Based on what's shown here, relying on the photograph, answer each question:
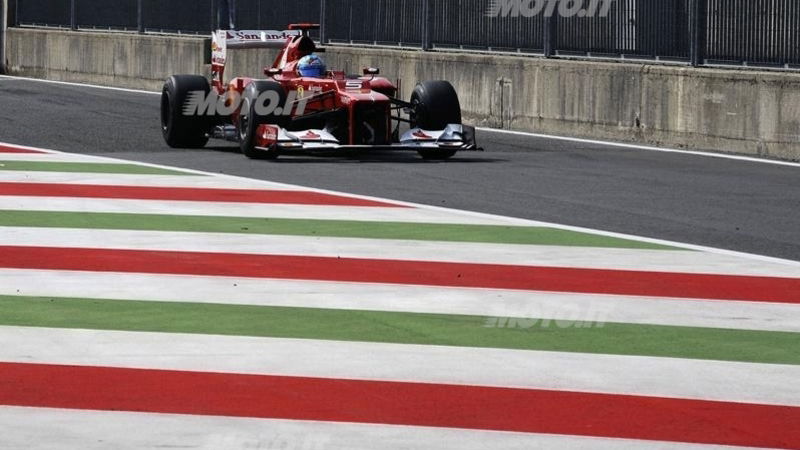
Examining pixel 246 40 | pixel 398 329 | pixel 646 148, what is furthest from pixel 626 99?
pixel 398 329

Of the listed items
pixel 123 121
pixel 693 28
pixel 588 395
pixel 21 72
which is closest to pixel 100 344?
pixel 588 395

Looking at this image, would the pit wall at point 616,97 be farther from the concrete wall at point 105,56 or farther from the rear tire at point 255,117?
the rear tire at point 255,117

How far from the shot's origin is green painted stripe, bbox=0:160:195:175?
51.9 feet

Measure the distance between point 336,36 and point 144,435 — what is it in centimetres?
2132

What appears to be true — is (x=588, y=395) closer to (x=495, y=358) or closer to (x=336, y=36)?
(x=495, y=358)

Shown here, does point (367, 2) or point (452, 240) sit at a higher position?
point (367, 2)

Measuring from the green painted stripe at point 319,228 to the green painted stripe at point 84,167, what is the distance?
3151mm

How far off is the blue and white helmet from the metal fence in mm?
4607

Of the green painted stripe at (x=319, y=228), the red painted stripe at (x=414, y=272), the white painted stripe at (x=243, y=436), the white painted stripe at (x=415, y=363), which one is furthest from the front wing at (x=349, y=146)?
the white painted stripe at (x=243, y=436)

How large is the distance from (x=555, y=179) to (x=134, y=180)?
3589mm

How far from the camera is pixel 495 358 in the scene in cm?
770

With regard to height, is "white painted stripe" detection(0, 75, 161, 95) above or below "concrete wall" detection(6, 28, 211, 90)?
below

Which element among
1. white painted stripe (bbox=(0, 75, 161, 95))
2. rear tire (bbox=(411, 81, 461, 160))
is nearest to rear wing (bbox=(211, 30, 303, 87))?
rear tire (bbox=(411, 81, 461, 160))

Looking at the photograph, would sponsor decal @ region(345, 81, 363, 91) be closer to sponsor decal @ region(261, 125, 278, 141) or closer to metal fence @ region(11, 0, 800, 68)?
sponsor decal @ region(261, 125, 278, 141)
